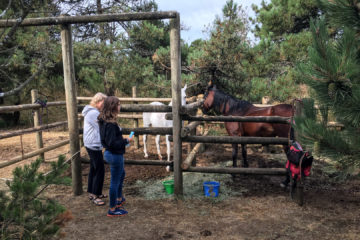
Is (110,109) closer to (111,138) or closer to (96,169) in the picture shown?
(111,138)

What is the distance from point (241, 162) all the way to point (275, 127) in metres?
1.15

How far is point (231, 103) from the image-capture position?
5.80m

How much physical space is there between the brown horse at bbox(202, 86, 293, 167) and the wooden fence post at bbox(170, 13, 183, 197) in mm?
1624

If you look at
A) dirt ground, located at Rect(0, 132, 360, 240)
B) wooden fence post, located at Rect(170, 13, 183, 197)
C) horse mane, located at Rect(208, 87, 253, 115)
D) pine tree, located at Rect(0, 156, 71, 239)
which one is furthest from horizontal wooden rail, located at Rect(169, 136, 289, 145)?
pine tree, located at Rect(0, 156, 71, 239)

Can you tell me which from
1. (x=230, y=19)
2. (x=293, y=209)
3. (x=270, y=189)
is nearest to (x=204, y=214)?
(x=293, y=209)

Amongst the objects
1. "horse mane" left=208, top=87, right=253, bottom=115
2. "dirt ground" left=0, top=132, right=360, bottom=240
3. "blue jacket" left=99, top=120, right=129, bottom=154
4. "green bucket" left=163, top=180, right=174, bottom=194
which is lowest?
"dirt ground" left=0, top=132, right=360, bottom=240

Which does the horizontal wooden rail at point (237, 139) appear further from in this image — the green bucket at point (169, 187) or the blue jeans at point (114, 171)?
the blue jeans at point (114, 171)

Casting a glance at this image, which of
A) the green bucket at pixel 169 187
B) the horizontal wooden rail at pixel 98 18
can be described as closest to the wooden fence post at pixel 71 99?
the horizontal wooden rail at pixel 98 18

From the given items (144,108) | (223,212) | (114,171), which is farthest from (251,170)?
(114,171)

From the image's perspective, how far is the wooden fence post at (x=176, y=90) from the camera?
391cm

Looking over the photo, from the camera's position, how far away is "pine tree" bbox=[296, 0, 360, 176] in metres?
1.88

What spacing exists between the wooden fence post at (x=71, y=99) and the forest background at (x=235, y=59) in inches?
19.0

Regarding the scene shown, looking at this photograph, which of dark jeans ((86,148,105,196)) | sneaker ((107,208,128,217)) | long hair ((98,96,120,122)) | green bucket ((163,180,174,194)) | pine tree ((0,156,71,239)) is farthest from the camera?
green bucket ((163,180,174,194))

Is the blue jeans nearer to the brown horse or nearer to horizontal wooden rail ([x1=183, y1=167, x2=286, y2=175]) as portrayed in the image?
horizontal wooden rail ([x1=183, y1=167, x2=286, y2=175])
